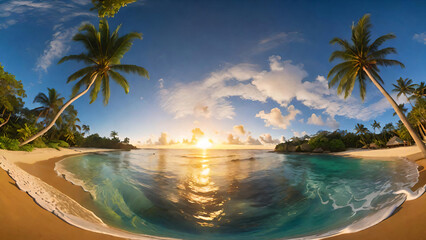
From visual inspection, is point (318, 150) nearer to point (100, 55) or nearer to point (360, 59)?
point (360, 59)

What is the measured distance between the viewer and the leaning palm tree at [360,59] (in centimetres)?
1199

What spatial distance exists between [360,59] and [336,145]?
89.8 ft

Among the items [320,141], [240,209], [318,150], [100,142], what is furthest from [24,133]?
[320,141]

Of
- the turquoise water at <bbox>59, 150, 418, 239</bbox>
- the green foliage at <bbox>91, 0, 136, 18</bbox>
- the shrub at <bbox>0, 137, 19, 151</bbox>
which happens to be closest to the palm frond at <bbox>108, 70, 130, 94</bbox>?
the green foliage at <bbox>91, 0, 136, 18</bbox>

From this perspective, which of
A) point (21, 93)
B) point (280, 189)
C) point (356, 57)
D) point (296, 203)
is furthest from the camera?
point (356, 57)

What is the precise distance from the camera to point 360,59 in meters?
12.5

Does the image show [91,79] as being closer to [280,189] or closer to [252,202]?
[252,202]

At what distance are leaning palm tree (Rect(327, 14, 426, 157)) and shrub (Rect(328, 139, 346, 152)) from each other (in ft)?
80.7

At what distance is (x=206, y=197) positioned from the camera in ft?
20.1

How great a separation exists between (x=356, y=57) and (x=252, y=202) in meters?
15.3

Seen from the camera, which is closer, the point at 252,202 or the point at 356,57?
the point at 252,202

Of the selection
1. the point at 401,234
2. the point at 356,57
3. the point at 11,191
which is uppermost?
the point at 356,57

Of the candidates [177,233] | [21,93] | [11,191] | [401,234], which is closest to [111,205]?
[11,191]

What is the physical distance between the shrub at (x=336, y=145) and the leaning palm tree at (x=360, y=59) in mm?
24609
